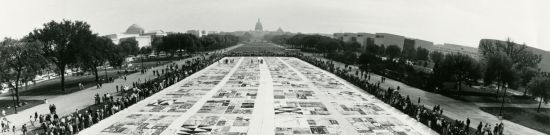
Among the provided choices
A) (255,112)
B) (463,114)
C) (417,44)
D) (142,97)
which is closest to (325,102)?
(255,112)

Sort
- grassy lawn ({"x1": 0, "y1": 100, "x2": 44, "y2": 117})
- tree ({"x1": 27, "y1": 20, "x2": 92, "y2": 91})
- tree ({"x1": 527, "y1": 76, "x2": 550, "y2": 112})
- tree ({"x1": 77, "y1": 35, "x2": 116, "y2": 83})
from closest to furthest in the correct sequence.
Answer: grassy lawn ({"x1": 0, "y1": 100, "x2": 44, "y2": 117})
tree ({"x1": 527, "y1": 76, "x2": 550, "y2": 112})
tree ({"x1": 27, "y1": 20, "x2": 92, "y2": 91})
tree ({"x1": 77, "y1": 35, "x2": 116, "y2": 83})

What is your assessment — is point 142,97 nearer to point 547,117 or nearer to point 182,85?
point 182,85

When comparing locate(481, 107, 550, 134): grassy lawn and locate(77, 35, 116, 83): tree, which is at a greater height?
locate(77, 35, 116, 83): tree

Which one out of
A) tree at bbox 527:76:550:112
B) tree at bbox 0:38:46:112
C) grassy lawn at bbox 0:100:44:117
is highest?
tree at bbox 0:38:46:112

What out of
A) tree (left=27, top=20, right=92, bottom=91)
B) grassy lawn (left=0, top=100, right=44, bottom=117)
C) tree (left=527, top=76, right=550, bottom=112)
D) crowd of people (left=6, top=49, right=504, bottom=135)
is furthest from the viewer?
tree (left=27, top=20, right=92, bottom=91)

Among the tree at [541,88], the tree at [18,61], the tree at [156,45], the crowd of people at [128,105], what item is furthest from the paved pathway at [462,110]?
the tree at [156,45]

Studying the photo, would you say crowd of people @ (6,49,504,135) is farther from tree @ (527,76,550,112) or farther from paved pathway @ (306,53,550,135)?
tree @ (527,76,550,112)

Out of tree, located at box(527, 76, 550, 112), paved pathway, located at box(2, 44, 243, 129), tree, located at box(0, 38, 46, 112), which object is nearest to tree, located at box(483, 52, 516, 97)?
tree, located at box(527, 76, 550, 112)
